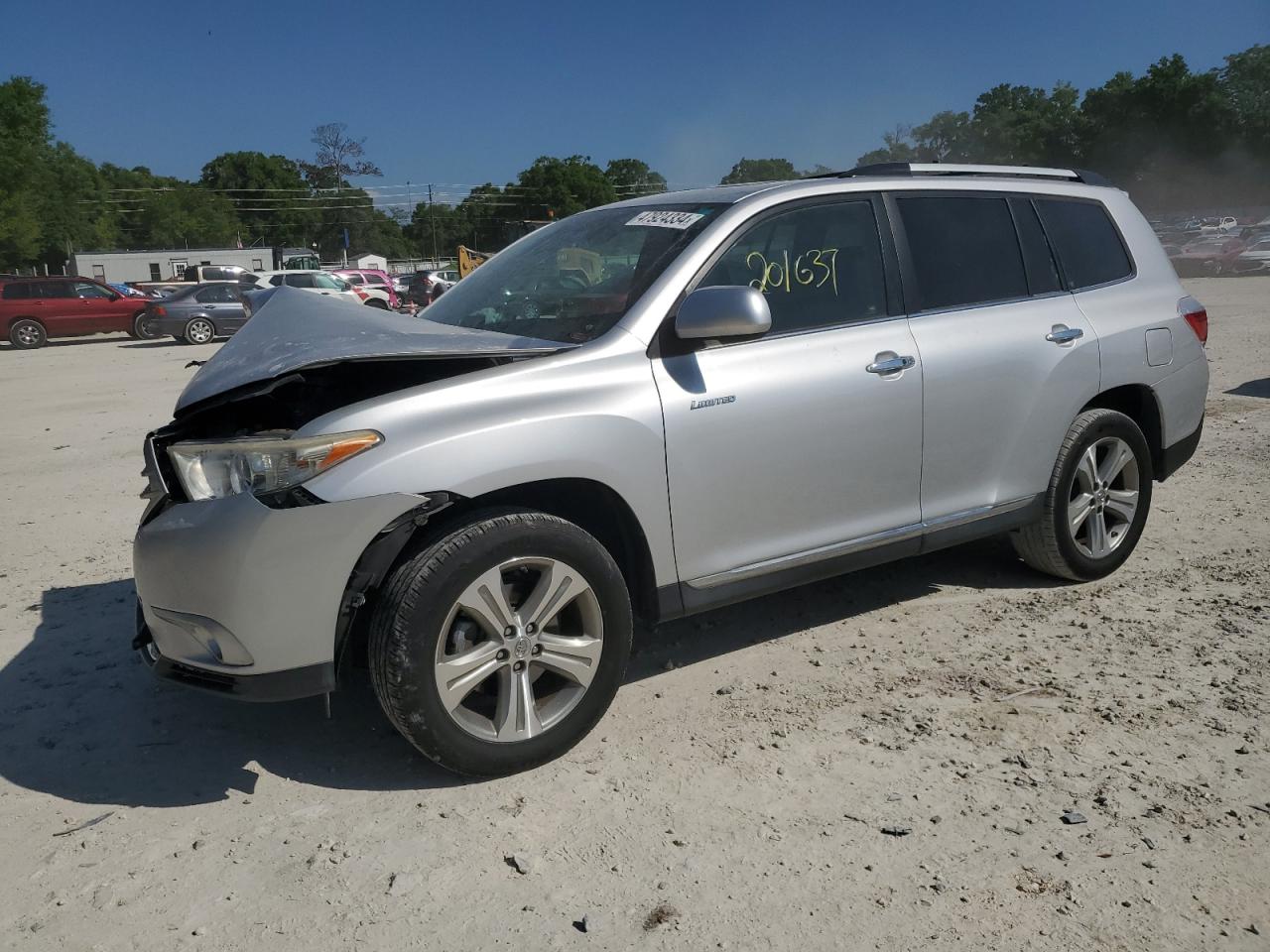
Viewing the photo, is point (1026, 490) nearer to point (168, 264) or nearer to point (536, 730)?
point (536, 730)

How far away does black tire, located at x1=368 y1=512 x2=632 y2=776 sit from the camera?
2.95 meters

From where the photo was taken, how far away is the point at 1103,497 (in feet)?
15.6

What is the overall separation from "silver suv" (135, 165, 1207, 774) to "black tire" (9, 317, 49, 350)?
913 inches

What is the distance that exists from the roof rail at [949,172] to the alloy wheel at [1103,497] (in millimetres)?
1264

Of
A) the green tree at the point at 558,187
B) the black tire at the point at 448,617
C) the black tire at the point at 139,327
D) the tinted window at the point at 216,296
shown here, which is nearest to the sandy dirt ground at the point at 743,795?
the black tire at the point at 448,617

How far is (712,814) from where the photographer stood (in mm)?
2979

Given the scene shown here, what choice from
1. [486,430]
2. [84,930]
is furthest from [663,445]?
[84,930]

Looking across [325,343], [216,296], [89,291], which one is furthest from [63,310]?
[325,343]

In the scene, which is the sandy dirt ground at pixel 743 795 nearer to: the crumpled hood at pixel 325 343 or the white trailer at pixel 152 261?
the crumpled hood at pixel 325 343

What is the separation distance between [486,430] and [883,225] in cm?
195

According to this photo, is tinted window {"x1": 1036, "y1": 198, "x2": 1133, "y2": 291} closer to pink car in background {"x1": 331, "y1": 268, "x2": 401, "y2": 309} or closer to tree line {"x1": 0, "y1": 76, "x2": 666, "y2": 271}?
pink car in background {"x1": 331, "y1": 268, "x2": 401, "y2": 309}

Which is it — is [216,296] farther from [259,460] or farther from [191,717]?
[259,460]

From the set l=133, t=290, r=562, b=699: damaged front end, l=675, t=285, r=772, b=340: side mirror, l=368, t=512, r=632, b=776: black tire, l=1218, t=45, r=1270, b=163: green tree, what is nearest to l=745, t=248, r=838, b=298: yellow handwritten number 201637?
l=675, t=285, r=772, b=340: side mirror

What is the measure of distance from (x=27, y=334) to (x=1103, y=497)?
25229 millimetres
